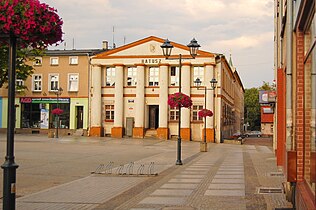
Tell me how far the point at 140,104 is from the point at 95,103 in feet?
16.5

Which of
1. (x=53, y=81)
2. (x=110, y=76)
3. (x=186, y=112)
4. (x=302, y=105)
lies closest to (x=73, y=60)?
(x=53, y=81)

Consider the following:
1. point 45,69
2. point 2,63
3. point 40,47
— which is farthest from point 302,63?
point 45,69

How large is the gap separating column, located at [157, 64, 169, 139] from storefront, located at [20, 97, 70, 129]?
1115 cm

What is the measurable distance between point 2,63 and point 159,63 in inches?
976

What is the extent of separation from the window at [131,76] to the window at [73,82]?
5998mm

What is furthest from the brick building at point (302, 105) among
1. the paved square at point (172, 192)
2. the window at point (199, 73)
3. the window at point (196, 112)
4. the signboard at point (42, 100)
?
the signboard at point (42, 100)

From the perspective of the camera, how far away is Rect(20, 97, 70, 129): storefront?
180 ft

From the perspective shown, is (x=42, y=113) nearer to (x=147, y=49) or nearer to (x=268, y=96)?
(x=147, y=49)

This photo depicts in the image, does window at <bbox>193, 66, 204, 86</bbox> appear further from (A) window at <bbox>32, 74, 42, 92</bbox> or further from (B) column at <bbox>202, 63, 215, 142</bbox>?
(A) window at <bbox>32, 74, 42, 92</bbox>

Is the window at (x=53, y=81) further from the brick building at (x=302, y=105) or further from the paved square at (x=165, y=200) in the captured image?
the brick building at (x=302, y=105)

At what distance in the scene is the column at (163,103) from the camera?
4944cm

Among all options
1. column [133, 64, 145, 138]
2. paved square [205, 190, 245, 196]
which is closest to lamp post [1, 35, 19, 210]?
paved square [205, 190, 245, 196]

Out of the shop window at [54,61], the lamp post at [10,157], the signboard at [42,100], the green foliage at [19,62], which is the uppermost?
the shop window at [54,61]

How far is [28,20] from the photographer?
6.75 metres
